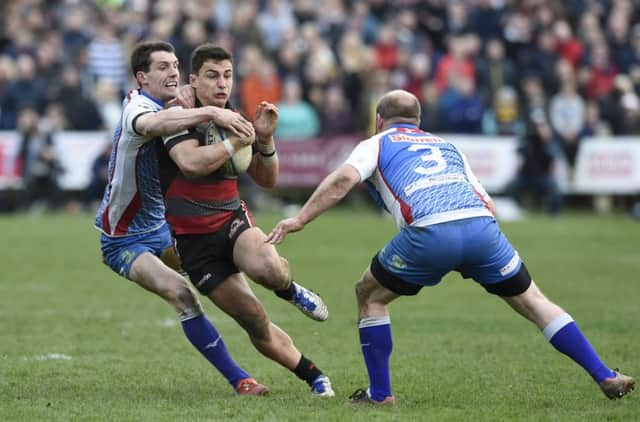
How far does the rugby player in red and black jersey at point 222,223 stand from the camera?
8.01 meters

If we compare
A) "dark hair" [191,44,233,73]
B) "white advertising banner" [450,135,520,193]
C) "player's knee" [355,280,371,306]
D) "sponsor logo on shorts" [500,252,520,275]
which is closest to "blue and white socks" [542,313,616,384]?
"sponsor logo on shorts" [500,252,520,275]

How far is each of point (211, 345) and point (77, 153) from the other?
49.4ft

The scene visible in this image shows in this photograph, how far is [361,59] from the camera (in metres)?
24.1

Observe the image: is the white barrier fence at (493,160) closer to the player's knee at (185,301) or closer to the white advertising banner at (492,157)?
the white advertising banner at (492,157)

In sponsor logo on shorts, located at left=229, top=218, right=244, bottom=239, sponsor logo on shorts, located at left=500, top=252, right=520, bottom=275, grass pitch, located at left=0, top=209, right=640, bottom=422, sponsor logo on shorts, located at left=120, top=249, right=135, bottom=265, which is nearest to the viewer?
sponsor logo on shorts, located at left=500, top=252, right=520, bottom=275

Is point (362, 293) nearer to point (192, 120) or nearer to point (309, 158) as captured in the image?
point (192, 120)

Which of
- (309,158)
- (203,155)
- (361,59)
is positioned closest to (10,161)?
(309,158)

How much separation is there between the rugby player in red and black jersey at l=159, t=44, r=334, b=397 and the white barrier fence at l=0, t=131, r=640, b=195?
14485 mm

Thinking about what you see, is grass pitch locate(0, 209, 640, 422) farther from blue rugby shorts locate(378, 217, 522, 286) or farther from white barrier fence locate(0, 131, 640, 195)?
white barrier fence locate(0, 131, 640, 195)

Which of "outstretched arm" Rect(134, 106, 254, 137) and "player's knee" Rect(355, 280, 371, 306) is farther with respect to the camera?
"player's knee" Rect(355, 280, 371, 306)

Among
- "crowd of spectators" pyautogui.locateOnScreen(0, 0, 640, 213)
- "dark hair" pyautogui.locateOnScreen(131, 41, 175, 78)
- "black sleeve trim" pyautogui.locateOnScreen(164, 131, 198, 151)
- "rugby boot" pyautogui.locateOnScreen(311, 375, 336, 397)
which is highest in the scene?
"dark hair" pyautogui.locateOnScreen(131, 41, 175, 78)

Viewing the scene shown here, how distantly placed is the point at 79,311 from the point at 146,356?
2563mm

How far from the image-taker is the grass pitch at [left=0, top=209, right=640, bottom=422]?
786cm

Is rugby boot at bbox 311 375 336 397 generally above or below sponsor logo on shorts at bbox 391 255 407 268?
below
